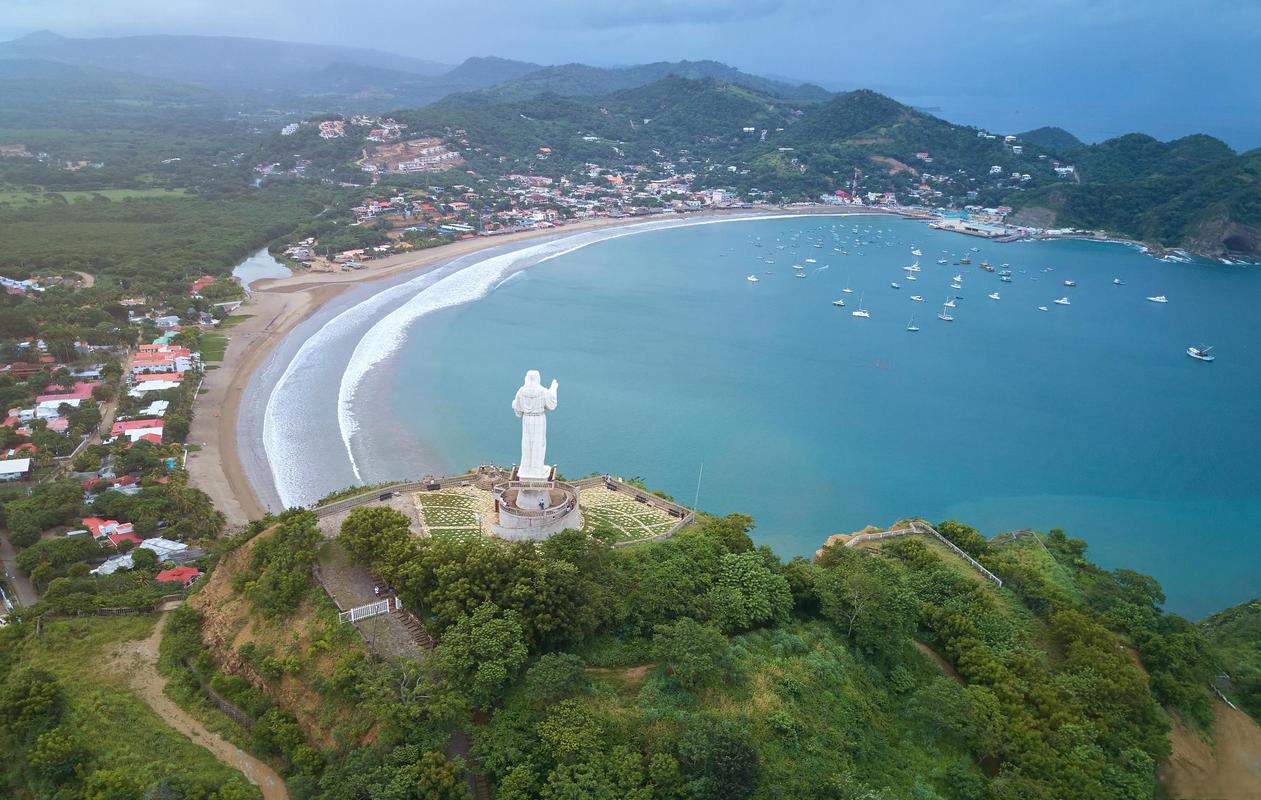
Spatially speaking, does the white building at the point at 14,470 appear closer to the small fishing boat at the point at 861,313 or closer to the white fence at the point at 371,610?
the white fence at the point at 371,610

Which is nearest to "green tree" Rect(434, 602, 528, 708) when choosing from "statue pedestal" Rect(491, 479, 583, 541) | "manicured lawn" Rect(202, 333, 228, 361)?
"statue pedestal" Rect(491, 479, 583, 541)

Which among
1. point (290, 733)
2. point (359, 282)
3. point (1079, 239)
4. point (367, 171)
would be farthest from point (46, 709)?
point (1079, 239)

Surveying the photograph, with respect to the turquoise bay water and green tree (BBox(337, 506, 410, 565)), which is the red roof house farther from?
the turquoise bay water

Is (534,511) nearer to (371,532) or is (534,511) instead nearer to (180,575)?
(371,532)

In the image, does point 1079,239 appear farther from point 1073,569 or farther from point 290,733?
point 290,733

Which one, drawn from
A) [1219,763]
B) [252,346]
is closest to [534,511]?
[1219,763]

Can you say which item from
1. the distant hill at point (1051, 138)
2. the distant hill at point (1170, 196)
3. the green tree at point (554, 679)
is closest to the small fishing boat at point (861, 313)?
the green tree at point (554, 679)
